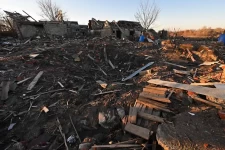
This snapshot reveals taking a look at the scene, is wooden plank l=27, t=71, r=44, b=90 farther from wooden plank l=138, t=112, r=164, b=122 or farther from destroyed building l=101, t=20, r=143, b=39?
destroyed building l=101, t=20, r=143, b=39

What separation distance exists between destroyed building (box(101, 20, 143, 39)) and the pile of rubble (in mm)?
11903

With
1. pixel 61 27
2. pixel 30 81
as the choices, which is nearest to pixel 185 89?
pixel 30 81

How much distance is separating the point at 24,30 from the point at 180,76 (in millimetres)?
17114

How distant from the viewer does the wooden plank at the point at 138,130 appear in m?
3.87

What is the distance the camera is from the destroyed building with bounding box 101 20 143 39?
19.4 meters

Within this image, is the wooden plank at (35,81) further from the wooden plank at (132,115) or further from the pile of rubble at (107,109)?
the wooden plank at (132,115)

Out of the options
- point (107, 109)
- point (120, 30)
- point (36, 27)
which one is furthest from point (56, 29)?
point (107, 109)

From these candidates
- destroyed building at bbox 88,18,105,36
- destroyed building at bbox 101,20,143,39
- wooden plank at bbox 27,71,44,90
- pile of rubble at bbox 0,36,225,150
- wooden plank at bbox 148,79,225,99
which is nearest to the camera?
pile of rubble at bbox 0,36,225,150

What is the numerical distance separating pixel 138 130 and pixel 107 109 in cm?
123

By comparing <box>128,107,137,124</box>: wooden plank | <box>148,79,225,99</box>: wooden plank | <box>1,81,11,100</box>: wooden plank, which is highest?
<box>148,79,225,99</box>: wooden plank

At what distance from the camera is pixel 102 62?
32.3 ft

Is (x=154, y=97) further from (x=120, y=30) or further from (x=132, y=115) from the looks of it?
(x=120, y=30)

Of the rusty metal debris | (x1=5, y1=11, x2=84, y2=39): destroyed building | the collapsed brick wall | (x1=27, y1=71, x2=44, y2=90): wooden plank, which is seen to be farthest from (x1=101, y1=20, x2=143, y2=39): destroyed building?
(x1=27, y1=71, x2=44, y2=90): wooden plank

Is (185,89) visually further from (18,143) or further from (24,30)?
(24,30)
